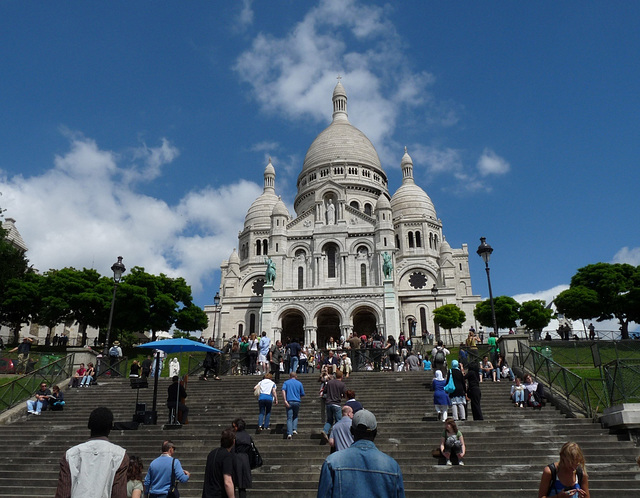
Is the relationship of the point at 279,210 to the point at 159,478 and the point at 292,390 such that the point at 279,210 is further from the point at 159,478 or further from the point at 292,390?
the point at 159,478

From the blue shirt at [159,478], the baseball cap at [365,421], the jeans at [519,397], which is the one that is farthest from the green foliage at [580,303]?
the baseball cap at [365,421]

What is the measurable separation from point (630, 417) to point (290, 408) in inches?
282

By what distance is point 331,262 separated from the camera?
4978 centimetres

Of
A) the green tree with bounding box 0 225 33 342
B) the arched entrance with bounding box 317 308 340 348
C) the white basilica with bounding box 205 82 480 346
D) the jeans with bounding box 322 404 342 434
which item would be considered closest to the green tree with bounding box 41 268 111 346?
the green tree with bounding box 0 225 33 342

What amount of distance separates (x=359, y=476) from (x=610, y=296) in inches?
1784

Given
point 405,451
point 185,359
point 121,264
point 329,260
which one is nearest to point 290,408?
point 405,451

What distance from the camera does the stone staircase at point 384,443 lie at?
9.44m

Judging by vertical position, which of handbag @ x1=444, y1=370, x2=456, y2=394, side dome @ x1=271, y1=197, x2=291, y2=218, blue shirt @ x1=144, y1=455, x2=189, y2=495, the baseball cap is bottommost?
blue shirt @ x1=144, y1=455, x2=189, y2=495

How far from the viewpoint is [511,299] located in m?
46.6

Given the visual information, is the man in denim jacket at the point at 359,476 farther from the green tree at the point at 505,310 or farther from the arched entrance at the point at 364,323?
the arched entrance at the point at 364,323

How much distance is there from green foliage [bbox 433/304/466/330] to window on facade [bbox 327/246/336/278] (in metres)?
9.88

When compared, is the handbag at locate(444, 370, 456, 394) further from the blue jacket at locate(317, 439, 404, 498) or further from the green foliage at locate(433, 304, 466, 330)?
the green foliage at locate(433, 304, 466, 330)

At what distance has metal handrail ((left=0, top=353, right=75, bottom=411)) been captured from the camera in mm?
15719

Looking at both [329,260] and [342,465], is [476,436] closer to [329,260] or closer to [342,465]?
[342,465]
